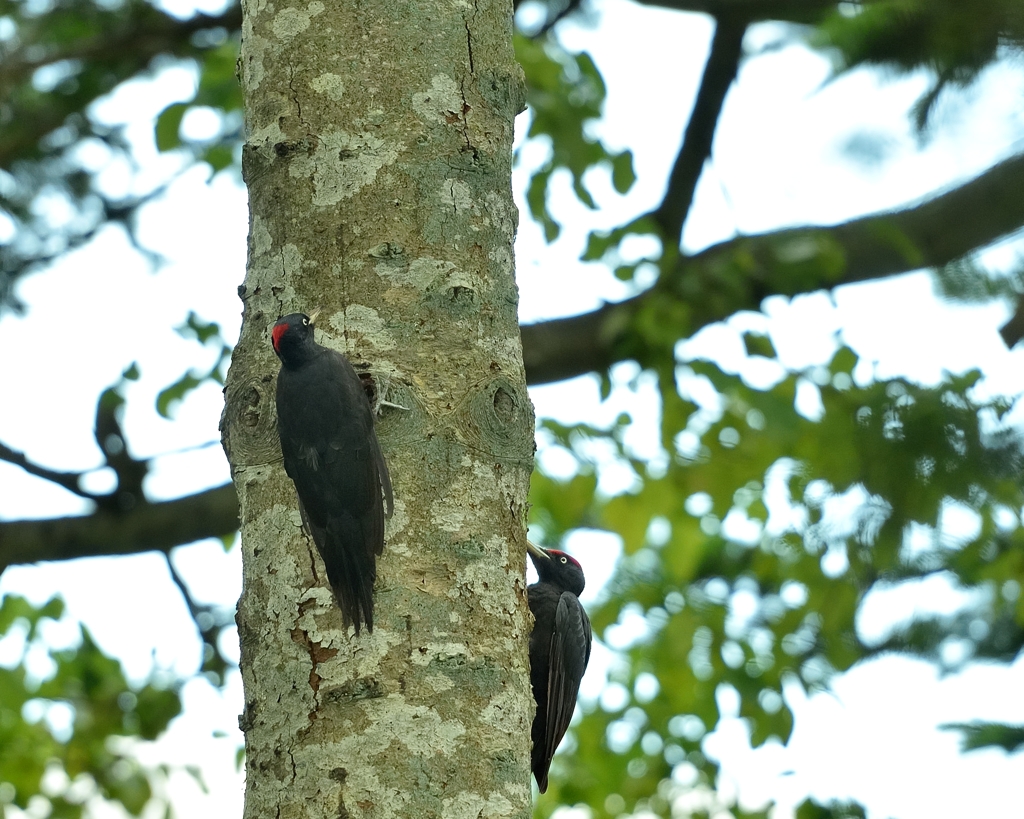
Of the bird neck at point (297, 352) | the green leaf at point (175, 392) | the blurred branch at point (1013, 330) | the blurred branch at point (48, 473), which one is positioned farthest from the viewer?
the green leaf at point (175, 392)

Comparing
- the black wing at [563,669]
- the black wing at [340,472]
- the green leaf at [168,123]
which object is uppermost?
the green leaf at [168,123]

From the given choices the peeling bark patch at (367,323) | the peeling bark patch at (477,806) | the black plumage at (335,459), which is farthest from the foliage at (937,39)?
the peeling bark patch at (477,806)

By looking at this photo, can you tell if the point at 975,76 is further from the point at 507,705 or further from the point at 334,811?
the point at 334,811

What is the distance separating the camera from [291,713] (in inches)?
75.5

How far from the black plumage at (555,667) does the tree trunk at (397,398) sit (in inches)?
43.6

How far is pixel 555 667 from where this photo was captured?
10.5ft

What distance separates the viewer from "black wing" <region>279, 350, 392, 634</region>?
195 cm

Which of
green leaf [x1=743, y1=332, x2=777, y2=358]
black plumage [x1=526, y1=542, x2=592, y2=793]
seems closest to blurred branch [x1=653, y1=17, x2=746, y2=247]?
green leaf [x1=743, y1=332, x2=777, y2=358]

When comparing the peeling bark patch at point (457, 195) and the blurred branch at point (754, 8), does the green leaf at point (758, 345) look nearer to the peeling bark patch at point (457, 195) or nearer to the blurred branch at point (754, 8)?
the blurred branch at point (754, 8)

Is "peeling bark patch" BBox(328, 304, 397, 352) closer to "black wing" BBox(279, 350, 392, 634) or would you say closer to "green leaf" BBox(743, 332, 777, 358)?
"black wing" BBox(279, 350, 392, 634)

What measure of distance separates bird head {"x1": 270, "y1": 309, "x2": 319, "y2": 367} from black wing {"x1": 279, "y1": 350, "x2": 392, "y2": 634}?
0.17 ft

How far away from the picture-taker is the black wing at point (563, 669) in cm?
320

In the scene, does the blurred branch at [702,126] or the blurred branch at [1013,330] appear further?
the blurred branch at [702,126]

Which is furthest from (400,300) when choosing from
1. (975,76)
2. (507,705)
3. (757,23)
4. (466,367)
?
(757,23)
